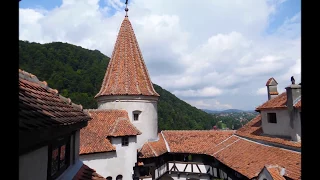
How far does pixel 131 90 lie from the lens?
65.8ft

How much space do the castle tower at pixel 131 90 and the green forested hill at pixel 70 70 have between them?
18168mm

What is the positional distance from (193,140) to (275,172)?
11.1 meters

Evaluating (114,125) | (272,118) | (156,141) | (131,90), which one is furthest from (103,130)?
(272,118)

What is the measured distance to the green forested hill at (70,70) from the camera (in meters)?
40.7

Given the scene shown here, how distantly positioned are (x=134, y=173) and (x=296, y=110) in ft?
35.9

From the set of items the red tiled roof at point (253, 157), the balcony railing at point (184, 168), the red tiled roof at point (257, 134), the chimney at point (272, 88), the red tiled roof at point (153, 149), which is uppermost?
the chimney at point (272, 88)

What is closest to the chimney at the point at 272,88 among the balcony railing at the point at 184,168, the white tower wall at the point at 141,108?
the balcony railing at the point at 184,168

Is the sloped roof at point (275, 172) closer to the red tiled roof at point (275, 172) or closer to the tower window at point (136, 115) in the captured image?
the red tiled roof at point (275, 172)

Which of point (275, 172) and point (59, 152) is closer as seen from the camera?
point (59, 152)

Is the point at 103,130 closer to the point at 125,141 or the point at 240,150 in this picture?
the point at 125,141

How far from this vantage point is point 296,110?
1377 centimetres

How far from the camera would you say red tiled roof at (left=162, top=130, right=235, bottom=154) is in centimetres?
2034

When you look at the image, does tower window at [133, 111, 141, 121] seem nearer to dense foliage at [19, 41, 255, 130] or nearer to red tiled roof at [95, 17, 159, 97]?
red tiled roof at [95, 17, 159, 97]
